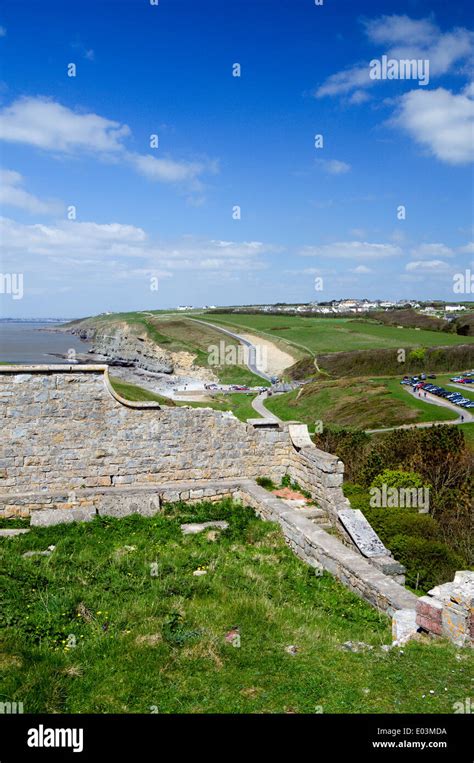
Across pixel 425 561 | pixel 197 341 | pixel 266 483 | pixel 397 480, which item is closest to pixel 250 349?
pixel 197 341

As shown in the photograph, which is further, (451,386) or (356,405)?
(451,386)

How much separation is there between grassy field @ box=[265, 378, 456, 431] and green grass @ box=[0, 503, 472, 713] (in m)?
43.3

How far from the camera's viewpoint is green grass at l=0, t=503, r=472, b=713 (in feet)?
18.2

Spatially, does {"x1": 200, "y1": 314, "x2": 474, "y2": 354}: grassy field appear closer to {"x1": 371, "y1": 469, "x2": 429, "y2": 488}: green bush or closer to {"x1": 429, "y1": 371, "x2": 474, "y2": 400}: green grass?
{"x1": 429, "y1": 371, "x2": 474, "y2": 400}: green grass

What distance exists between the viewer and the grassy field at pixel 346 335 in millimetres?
107125

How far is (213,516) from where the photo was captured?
12.2m

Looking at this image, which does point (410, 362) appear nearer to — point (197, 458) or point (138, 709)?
point (197, 458)

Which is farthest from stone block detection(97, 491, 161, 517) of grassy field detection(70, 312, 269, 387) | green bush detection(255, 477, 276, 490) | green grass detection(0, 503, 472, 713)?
grassy field detection(70, 312, 269, 387)

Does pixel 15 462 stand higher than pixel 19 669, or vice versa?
pixel 15 462

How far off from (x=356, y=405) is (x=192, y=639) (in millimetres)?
55132

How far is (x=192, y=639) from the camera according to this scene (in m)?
6.68

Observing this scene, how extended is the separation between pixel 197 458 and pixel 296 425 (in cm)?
285

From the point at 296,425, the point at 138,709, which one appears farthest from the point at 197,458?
the point at 138,709
